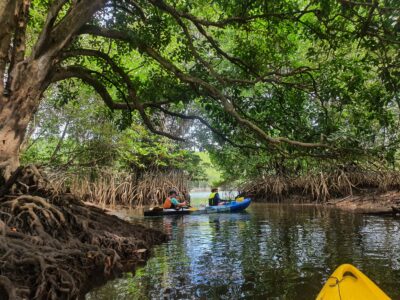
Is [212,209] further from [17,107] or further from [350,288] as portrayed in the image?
[350,288]

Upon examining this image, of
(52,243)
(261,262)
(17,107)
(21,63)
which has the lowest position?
(261,262)

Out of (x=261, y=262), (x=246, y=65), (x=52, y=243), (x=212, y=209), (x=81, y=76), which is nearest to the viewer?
(x=52, y=243)

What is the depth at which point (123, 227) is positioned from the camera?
28.4ft

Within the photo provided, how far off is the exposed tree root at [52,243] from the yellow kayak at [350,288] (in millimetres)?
3124

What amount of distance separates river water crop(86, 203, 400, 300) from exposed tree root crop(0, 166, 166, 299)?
457 mm

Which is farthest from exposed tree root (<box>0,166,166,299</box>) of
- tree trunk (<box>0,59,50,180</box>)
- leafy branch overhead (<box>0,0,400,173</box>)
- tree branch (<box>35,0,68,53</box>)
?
tree branch (<box>35,0,68,53</box>)

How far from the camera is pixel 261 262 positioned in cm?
698

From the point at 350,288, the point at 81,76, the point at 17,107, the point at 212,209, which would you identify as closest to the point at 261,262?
the point at 350,288

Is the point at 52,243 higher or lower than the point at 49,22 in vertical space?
lower

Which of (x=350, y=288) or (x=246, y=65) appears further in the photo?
(x=246, y=65)

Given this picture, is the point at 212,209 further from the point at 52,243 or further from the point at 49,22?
the point at 49,22

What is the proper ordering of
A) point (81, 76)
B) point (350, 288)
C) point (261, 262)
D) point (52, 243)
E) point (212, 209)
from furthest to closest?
point (212, 209), point (81, 76), point (261, 262), point (52, 243), point (350, 288)

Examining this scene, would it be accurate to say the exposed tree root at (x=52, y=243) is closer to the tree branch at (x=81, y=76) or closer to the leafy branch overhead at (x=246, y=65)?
the leafy branch overhead at (x=246, y=65)

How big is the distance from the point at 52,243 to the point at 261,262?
3508 mm
